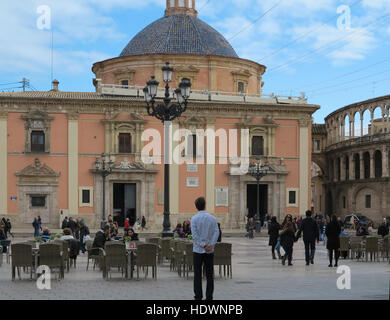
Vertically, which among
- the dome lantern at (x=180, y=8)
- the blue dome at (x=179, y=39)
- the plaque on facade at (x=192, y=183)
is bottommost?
the plaque on facade at (x=192, y=183)

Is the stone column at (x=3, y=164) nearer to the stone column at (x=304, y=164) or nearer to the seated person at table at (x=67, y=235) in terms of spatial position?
the stone column at (x=304, y=164)

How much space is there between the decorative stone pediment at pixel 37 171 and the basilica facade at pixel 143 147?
0.06 metres

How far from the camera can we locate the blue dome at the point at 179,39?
4403cm

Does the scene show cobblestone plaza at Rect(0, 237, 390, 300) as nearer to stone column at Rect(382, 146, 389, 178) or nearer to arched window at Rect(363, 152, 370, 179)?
stone column at Rect(382, 146, 389, 178)

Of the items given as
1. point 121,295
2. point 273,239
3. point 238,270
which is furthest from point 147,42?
point 121,295

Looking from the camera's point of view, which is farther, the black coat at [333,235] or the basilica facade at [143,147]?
the basilica facade at [143,147]

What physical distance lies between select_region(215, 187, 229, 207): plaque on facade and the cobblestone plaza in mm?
22564

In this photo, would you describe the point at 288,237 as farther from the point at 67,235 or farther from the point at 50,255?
the point at 50,255

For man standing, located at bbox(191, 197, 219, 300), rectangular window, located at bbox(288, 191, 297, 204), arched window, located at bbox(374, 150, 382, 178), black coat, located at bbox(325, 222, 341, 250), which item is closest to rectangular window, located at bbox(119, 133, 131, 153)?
rectangular window, located at bbox(288, 191, 297, 204)

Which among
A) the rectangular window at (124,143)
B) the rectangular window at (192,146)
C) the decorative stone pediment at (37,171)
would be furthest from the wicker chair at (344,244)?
the decorative stone pediment at (37,171)

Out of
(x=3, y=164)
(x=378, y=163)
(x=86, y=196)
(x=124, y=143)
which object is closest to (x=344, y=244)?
(x=86, y=196)

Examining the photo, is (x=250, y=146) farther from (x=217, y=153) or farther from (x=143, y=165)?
(x=143, y=165)
